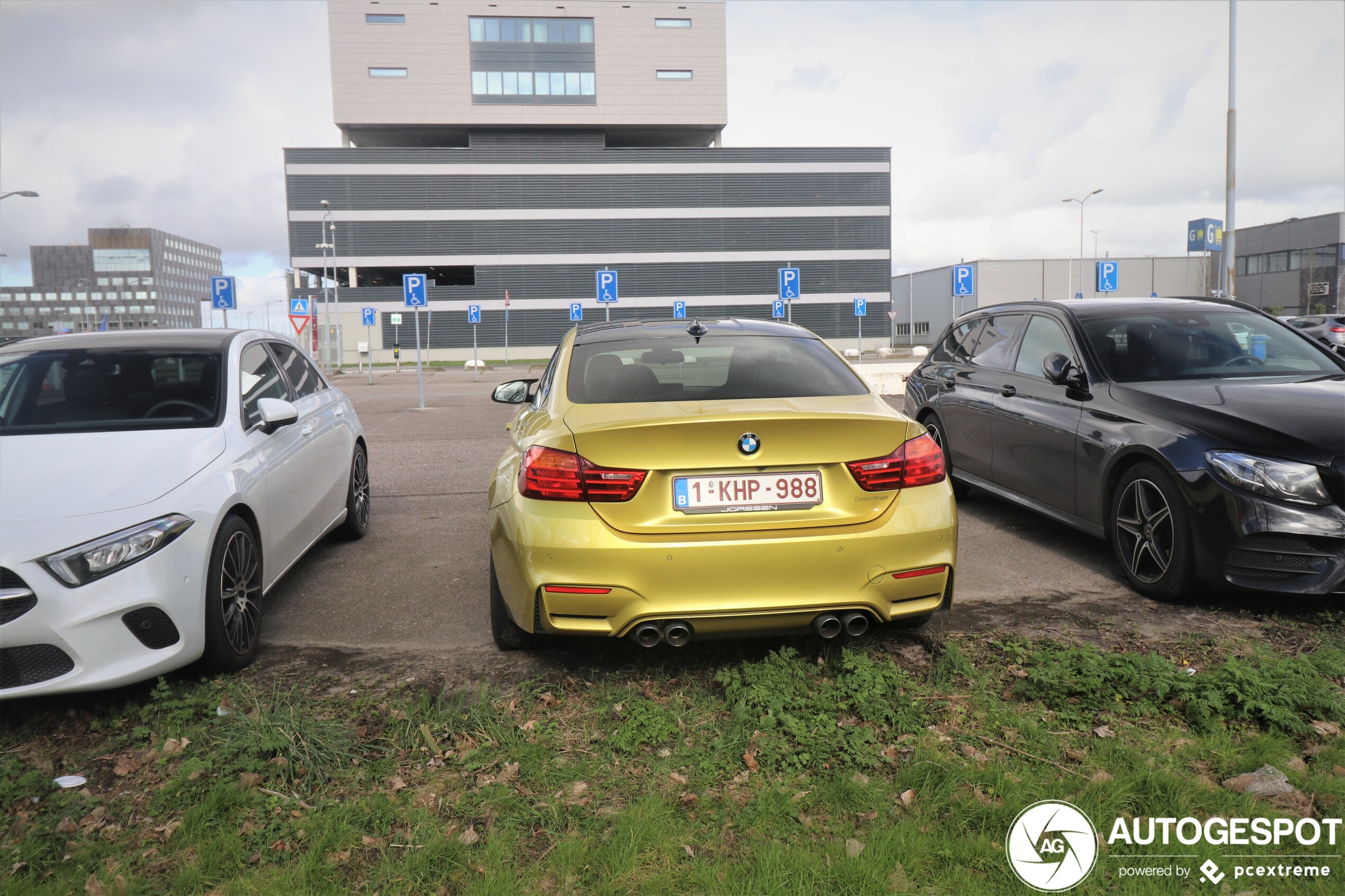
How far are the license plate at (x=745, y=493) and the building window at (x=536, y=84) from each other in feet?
205

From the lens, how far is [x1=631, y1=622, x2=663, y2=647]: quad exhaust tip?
340cm

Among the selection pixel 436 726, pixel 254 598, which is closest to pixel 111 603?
pixel 254 598

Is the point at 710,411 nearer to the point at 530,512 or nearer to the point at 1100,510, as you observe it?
the point at 530,512

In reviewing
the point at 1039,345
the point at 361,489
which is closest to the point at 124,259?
the point at 361,489

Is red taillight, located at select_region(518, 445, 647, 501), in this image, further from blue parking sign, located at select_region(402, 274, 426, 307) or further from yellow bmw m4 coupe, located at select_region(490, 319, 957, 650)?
blue parking sign, located at select_region(402, 274, 426, 307)

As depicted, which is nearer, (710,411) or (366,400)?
(710,411)

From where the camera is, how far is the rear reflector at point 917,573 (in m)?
3.50

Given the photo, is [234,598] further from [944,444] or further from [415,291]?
[415,291]

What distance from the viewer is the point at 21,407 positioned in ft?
14.9

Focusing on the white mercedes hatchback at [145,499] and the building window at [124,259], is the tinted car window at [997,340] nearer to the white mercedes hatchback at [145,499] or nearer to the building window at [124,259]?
the white mercedes hatchback at [145,499]

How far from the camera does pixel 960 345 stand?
7.36m

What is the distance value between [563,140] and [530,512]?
63211mm

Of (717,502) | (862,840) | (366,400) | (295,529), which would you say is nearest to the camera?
(862,840)

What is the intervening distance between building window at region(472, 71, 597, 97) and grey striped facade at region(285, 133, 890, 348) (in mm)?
2745
